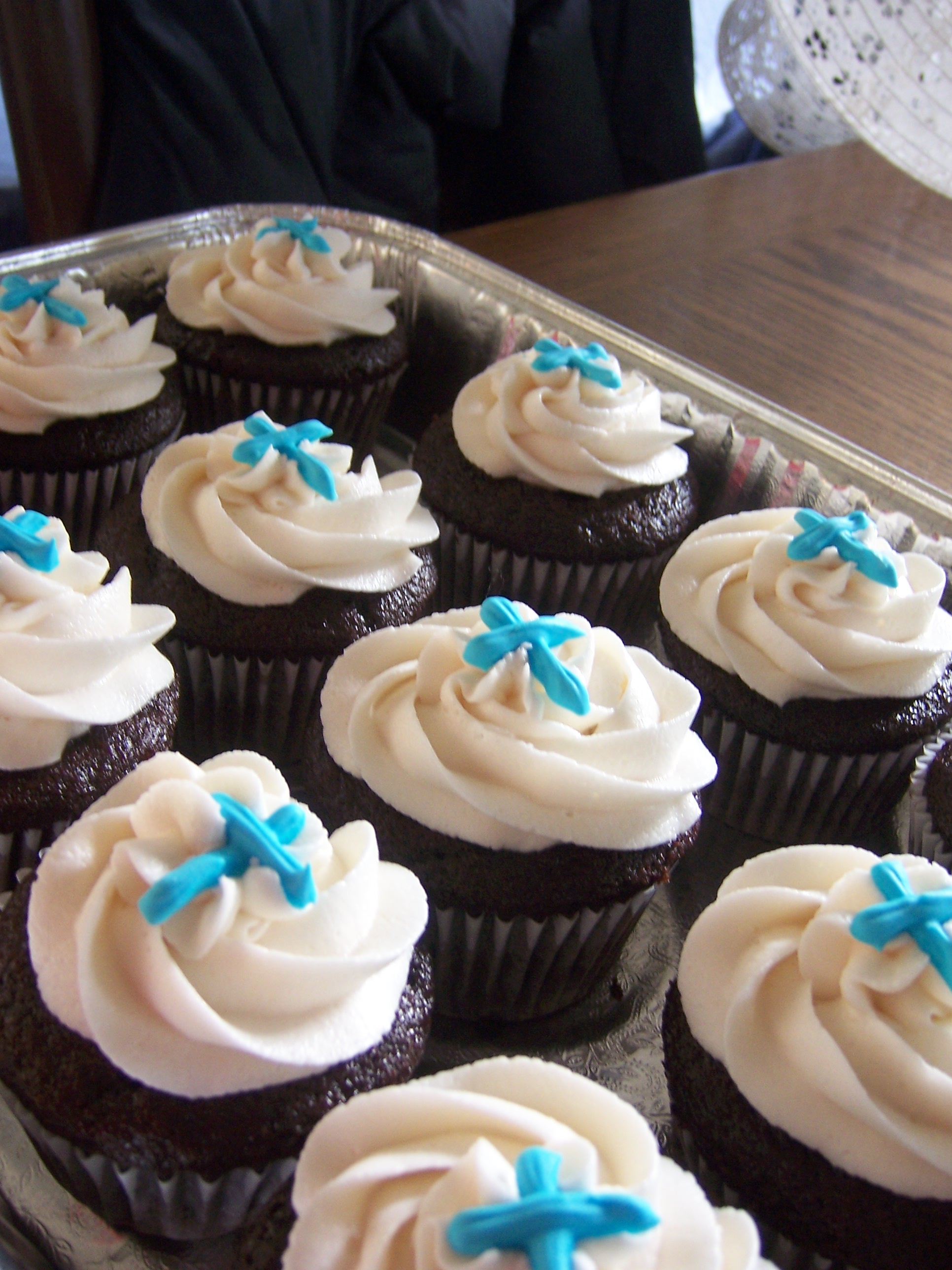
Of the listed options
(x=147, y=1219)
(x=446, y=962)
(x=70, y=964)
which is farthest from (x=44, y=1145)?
(x=446, y=962)

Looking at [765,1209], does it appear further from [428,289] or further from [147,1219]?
[428,289]

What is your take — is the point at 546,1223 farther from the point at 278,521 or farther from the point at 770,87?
the point at 770,87

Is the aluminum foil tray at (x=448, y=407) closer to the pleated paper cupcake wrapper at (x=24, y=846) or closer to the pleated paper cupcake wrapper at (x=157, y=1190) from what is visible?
the pleated paper cupcake wrapper at (x=157, y=1190)

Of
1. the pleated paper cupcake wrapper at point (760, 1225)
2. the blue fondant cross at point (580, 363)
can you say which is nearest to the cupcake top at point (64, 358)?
the blue fondant cross at point (580, 363)

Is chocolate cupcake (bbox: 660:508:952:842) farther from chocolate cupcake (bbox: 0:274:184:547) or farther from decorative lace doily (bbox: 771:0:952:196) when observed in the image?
chocolate cupcake (bbox: 0:274:184:547)

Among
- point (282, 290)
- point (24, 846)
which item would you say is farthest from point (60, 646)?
point (282, 290)

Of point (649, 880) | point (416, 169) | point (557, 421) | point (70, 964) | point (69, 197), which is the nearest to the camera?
point (70, 964)
